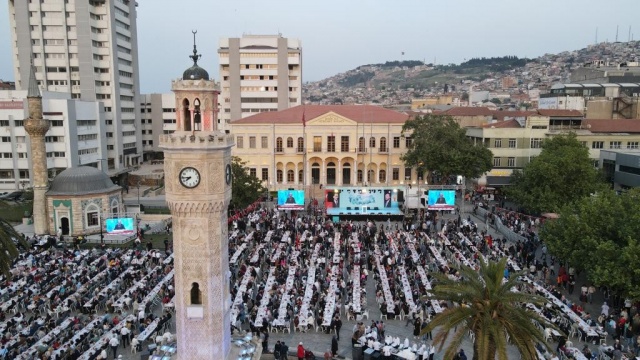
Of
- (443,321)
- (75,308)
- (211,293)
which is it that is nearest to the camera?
(443,321)

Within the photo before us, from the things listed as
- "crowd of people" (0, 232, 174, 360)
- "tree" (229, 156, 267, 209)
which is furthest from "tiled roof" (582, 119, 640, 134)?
"crowd of people" (0, 232, 174, 360)

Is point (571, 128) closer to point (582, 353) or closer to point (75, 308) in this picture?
point (582, 353)

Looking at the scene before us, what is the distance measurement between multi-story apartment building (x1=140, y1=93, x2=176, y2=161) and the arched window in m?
78.1

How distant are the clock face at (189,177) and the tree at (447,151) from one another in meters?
37.7

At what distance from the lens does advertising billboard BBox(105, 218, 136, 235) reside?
37.1 meters

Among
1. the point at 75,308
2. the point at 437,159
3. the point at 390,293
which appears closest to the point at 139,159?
the point at 437,159

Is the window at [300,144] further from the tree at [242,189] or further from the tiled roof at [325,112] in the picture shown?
the tree at [242,189]

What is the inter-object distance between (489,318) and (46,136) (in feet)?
198

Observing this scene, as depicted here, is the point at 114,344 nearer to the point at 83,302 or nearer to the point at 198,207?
the point at 83,302

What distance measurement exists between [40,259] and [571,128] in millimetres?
52398

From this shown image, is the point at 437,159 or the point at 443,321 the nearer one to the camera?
the point at 443,321

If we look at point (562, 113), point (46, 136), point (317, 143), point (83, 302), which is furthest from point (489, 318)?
point (46, 136)

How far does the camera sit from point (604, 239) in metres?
26.6

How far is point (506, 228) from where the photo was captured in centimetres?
4053
